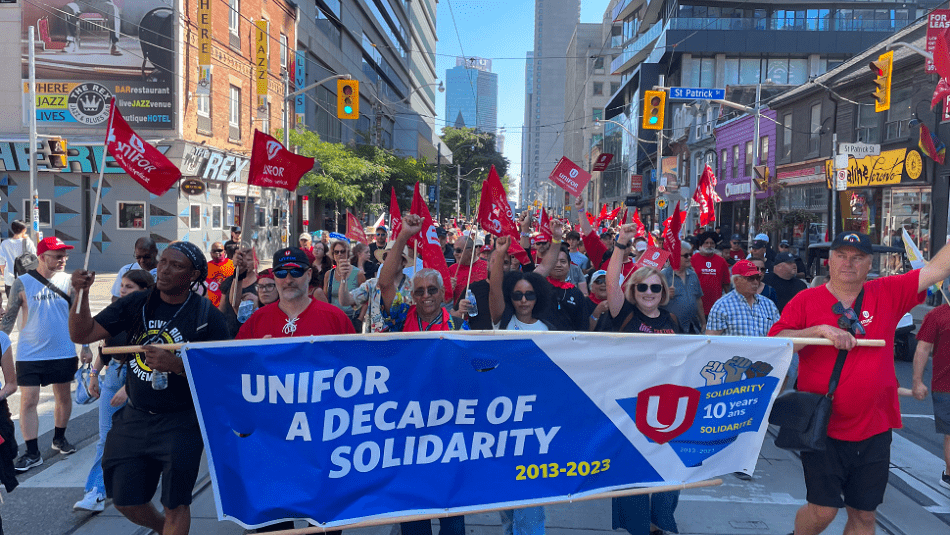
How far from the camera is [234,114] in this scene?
26625 mm

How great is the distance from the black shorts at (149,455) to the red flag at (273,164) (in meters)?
4.44

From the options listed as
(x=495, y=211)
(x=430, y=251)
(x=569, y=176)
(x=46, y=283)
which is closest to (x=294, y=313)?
(x=430, y=251)

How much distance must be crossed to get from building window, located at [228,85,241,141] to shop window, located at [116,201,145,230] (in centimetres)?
447

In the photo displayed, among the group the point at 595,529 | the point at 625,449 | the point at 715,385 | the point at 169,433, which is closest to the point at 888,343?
the point at 715,385

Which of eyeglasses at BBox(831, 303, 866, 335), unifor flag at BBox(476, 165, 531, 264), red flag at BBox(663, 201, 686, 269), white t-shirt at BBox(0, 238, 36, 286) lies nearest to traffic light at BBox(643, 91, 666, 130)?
red flag at BBox(663, 201, 686, 269)

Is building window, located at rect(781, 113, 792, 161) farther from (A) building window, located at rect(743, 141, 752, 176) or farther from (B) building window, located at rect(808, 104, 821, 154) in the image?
(A) building window, located at rect(743, 141, 752, 176)

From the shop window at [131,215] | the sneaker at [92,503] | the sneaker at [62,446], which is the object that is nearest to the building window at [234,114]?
the shop window at [131,215]

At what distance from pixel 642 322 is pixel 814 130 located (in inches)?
1029

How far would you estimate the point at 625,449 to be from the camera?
3725 mm

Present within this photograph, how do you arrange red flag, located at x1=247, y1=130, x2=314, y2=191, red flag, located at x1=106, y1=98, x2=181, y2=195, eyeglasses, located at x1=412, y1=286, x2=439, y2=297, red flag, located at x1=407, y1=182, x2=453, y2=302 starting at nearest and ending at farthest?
eyeglasses, located at x1=412, y1=286, x2=439, y2=297 → red flag, located at x1=407, y1=182, x2=453, y2=302 → red flag, located at x1=106, y1=98, x2=181, y2=195 → red flag, located at x1=247, y1=130, x2=314, y2=191

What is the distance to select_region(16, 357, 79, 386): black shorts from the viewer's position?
5691 mm

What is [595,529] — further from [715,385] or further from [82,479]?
[82,479]

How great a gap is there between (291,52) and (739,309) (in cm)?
2985

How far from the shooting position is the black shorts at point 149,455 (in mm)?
3631
